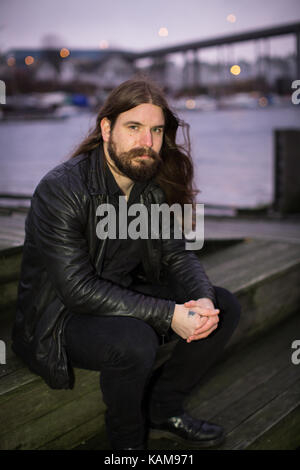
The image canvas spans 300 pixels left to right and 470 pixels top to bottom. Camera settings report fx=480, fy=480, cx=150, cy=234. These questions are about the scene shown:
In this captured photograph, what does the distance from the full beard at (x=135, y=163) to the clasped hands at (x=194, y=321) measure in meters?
0.51

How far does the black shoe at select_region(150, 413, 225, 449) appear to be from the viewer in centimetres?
180

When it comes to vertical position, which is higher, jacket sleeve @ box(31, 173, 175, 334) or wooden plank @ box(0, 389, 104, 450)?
jacket sleeve @ box(31, 173, 175, 334)

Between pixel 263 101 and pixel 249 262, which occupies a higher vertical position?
pixel 263 101

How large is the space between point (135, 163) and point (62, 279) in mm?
521

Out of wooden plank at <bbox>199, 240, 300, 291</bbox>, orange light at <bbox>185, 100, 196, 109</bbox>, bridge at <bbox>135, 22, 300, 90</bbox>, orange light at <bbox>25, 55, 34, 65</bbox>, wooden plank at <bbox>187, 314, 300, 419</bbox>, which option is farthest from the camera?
orange light at <bbox>25, 55, 34, 65</bbox>

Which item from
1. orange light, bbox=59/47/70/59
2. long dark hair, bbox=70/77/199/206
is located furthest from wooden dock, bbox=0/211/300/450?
orange light, bbox=59/47/70/59

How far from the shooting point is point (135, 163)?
1.79 m

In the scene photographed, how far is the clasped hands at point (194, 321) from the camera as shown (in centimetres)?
164

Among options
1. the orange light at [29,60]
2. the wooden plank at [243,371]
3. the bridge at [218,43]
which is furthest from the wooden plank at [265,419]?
the orange light at [29,60]

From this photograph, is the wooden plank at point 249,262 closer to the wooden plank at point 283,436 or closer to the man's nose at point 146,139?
the wooden plank at point 283,436

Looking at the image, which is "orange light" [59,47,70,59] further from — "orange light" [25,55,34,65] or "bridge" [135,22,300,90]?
"bridge" [135,22,300,90]

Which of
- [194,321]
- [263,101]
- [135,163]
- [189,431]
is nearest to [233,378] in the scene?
[189,431]

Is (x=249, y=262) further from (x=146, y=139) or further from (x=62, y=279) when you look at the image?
(x=62, y=279)
